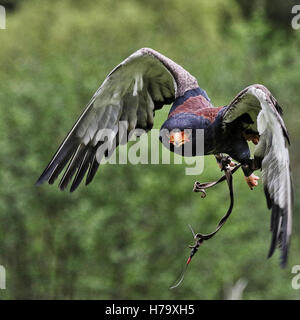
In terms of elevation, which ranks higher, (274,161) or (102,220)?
(274,161)

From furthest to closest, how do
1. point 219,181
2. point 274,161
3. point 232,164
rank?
point 232,164 → point 219,181 → point 274,161

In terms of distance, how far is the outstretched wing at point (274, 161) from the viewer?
7.16 metres

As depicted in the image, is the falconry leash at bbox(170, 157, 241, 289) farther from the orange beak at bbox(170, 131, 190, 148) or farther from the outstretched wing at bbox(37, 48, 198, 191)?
the outstretched wing at bbox(37, 48, 198, 191)

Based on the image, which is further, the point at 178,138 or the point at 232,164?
the point at 232,164

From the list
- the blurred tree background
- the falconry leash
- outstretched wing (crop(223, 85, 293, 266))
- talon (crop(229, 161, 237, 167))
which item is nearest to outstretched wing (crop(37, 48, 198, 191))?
talon (crop(229, 161, 237, 167))

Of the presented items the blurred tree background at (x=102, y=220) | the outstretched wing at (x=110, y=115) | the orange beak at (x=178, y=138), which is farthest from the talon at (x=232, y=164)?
the blurred tree background at (x=102, y=220)

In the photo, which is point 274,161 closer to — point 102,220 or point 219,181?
point 219,181

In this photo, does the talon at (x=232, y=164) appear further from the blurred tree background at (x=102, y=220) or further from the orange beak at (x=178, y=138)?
the blurred tree background at (x=102, y=220)

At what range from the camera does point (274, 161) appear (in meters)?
7.49

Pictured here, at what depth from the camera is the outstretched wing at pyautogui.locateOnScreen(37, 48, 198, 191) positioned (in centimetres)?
953

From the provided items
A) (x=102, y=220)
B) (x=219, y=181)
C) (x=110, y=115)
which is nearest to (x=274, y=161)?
(x=219, y=181)

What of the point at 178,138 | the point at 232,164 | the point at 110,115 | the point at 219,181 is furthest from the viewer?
the point at 110,115

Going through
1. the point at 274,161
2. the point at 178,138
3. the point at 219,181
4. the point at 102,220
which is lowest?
the point at 102,220

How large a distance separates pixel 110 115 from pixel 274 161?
110 inches
